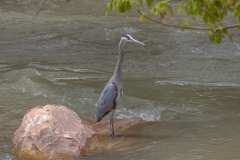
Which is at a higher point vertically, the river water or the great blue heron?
the great blue heron

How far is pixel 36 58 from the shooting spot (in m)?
13.3

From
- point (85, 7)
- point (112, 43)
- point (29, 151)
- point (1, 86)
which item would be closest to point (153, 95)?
point (1, 86)

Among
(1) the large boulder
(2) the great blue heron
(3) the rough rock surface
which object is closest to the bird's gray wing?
(2) the great blue heron

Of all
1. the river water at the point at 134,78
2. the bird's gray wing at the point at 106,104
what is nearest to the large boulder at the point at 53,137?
the river water at the point at 134,78

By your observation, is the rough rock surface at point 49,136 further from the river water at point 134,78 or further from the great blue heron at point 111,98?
the great blue heron at point 111,98

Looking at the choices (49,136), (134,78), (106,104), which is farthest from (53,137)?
(134,78)

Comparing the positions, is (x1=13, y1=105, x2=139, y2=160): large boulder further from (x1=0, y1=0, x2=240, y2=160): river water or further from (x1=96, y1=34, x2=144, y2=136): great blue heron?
(x1=96, y1=34, x2=144, y2=136): great blue heron

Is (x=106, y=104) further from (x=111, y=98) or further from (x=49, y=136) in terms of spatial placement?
(x=49, y=136)

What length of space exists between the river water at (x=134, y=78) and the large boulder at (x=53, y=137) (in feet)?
0.75

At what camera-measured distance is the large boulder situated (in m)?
7.61

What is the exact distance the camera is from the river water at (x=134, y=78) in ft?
27.3

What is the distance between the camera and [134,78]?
11773 millimetres

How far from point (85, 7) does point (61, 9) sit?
25.9 inches

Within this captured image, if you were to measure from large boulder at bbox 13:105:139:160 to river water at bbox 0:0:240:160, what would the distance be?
0.75 ft
